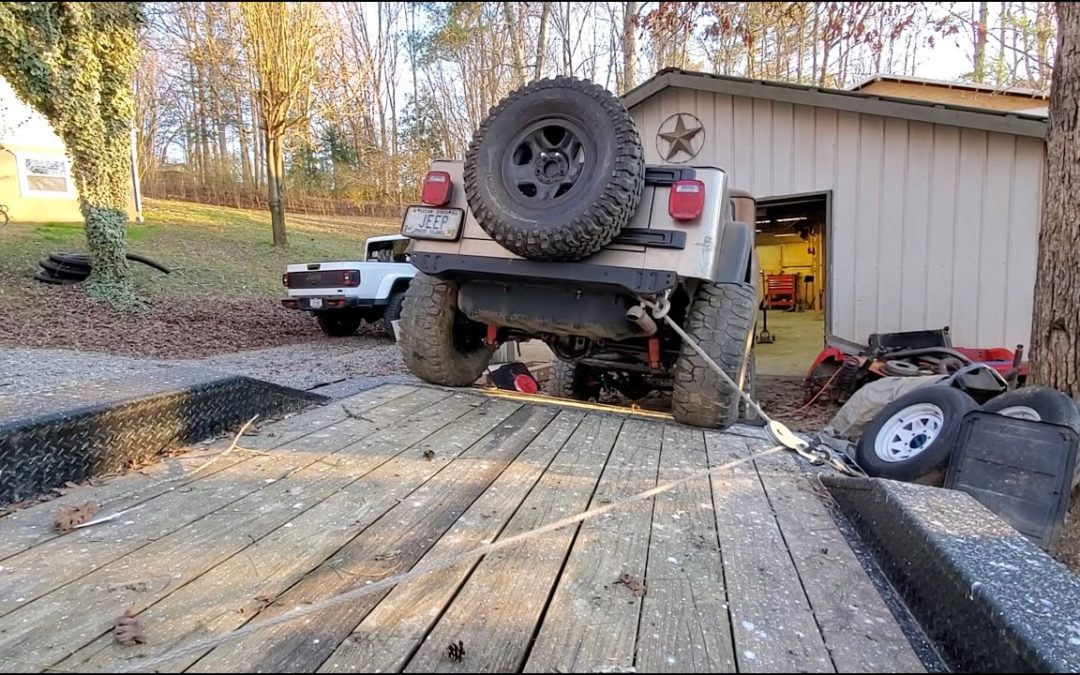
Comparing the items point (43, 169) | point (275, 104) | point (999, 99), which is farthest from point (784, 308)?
point (43, 169)

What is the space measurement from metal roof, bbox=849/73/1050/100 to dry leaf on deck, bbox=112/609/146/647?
35.7 ft

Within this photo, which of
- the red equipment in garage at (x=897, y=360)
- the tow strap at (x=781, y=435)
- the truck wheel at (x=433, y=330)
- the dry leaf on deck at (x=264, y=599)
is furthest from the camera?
the red equipment in garage at (x=897, y=360)

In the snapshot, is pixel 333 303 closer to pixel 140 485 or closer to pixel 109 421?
pixel 109 421

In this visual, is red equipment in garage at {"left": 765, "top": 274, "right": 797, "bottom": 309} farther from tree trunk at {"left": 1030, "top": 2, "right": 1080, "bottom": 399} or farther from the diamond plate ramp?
the diamond plate ramp

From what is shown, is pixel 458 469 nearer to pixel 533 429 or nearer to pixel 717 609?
pixel 533 429

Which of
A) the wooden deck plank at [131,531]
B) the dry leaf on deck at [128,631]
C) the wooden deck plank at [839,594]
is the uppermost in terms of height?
the dry leaf on deck at [128,631]

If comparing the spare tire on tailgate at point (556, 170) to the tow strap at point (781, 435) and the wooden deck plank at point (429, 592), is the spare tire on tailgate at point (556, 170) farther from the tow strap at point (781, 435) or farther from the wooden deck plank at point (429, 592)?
the wooden deck plank at point (429, 592)

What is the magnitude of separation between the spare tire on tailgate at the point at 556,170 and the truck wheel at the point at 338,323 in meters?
6.77

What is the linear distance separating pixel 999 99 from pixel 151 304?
45.2 ft

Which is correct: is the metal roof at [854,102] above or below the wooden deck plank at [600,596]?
above

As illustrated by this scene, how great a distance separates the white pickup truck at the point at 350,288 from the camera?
28.3 ft

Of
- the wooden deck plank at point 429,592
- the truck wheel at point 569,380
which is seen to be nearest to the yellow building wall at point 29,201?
the truck wheel at point 569,380

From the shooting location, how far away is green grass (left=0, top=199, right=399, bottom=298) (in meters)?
11.1

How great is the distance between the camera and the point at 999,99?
9.39 m
